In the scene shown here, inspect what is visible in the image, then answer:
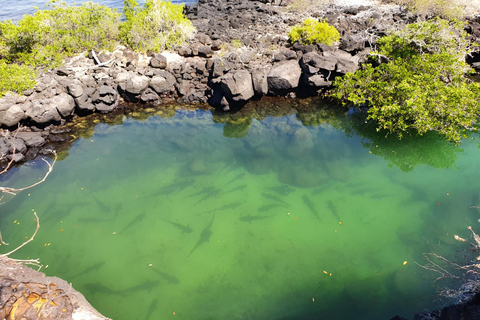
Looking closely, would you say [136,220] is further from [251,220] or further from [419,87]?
[419,87]

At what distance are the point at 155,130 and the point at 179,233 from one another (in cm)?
567

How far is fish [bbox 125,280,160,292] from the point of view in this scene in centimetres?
702

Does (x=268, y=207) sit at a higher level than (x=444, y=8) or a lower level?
lower

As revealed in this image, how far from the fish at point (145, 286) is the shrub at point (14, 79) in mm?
10082

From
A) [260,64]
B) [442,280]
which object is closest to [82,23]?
[260,64]

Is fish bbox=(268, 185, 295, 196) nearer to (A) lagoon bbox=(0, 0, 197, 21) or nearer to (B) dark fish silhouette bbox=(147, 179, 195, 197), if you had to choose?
(B) dark fish silhouette bbox=(147, 179, 195, 197)

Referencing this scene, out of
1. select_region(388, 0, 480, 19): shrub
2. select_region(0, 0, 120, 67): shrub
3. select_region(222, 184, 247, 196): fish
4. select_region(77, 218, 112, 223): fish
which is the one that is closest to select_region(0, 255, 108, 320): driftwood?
select_region(77, 218, 112, 223): fish

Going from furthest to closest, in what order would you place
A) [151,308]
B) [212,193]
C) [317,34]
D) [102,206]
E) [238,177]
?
[317,34], [238,177], [212,193], [102,206], [151,308]

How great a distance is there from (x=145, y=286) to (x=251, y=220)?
3196 millimetres

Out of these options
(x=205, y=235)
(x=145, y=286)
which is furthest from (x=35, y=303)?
(x=205, y=235)

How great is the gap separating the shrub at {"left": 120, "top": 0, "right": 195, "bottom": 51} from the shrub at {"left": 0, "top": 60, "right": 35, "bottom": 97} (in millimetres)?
5103

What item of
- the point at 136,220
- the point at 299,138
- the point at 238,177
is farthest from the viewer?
the point at 299,138

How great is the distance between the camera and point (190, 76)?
14.4m

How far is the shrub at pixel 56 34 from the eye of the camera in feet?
46.2
